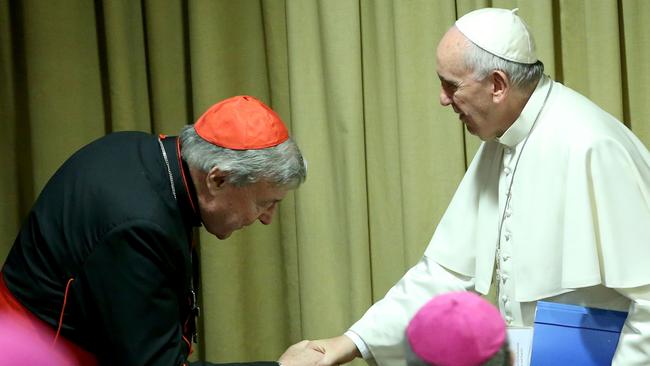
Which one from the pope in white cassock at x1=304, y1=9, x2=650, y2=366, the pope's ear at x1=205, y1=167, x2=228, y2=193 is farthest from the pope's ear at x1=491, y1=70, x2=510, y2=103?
the pope's ear at x1=205, y1=167, x2=228, y2=193

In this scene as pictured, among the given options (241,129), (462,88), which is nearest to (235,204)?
(241,129)

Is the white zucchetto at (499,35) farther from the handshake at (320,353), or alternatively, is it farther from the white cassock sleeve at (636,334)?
the handshake at (320,353)

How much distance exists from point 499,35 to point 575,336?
87 centimetres

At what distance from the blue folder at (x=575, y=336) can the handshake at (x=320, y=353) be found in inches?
26.3

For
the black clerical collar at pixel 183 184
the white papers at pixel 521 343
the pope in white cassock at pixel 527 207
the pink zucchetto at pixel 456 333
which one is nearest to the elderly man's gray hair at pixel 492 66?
the pope in white cassock at pixel 527 207

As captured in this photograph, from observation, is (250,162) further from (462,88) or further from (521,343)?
(521,343)

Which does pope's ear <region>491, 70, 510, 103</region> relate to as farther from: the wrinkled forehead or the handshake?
the handshake

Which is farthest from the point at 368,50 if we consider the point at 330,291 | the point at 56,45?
the point at 56,45

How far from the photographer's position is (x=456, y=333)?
1690mm

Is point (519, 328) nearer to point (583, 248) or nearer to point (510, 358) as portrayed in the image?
point (583, 248)

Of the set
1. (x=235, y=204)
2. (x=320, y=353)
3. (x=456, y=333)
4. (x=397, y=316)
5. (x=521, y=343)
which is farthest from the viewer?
(x=397, y=316)

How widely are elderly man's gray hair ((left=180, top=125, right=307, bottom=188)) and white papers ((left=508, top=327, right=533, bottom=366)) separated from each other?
2.48 ft

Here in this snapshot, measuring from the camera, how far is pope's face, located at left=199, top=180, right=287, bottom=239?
2645mm

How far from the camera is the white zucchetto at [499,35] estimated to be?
9.34ft
